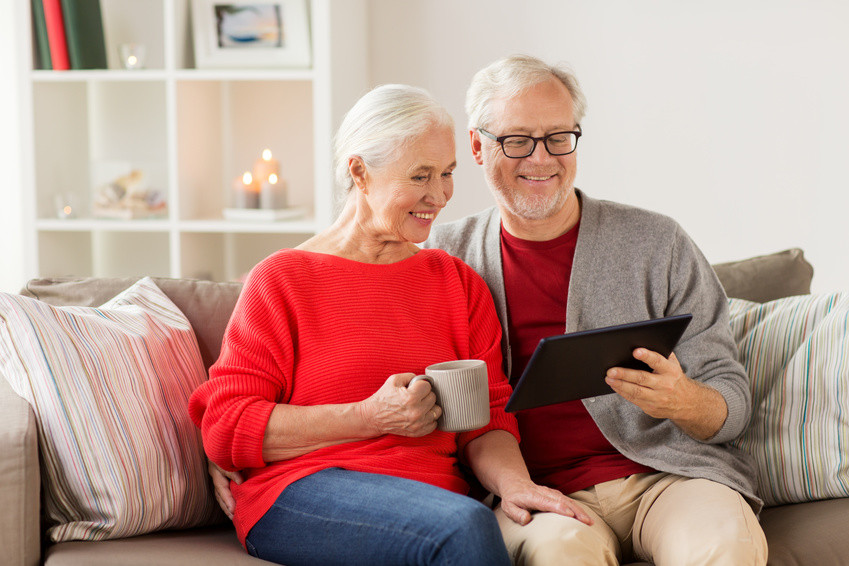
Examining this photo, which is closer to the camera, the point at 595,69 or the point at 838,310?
the point at 838,310

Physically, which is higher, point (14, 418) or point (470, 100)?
point (470, 100)

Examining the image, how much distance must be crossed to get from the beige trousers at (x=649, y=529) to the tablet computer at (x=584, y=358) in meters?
0.22

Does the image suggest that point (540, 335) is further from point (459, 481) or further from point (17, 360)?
point (17, 360)

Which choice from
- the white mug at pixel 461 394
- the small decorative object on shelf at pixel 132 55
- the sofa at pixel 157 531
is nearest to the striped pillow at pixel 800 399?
the sofa at pixel 157 531

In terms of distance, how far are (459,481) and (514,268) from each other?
47 cm

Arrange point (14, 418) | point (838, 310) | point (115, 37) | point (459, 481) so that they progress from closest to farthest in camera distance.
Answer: point (14, 418)
point (459, 481)
point (838, 310)
point (115, 37)

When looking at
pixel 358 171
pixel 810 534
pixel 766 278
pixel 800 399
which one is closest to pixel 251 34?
pixel 358 171

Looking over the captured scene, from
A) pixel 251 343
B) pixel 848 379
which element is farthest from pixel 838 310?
pixel 251 343

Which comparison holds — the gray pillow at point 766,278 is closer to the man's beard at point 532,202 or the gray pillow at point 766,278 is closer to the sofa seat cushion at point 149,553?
the man's beard at point 532,202

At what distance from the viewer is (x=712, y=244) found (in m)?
2.91

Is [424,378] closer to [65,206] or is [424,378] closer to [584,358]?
[584,358]

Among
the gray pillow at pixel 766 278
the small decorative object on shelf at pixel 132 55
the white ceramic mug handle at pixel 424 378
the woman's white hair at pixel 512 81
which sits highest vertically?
the small decorative object on shelf at pixel 132 55

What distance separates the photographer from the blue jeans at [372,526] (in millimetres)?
1296

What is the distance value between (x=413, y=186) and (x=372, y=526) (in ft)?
2.00
